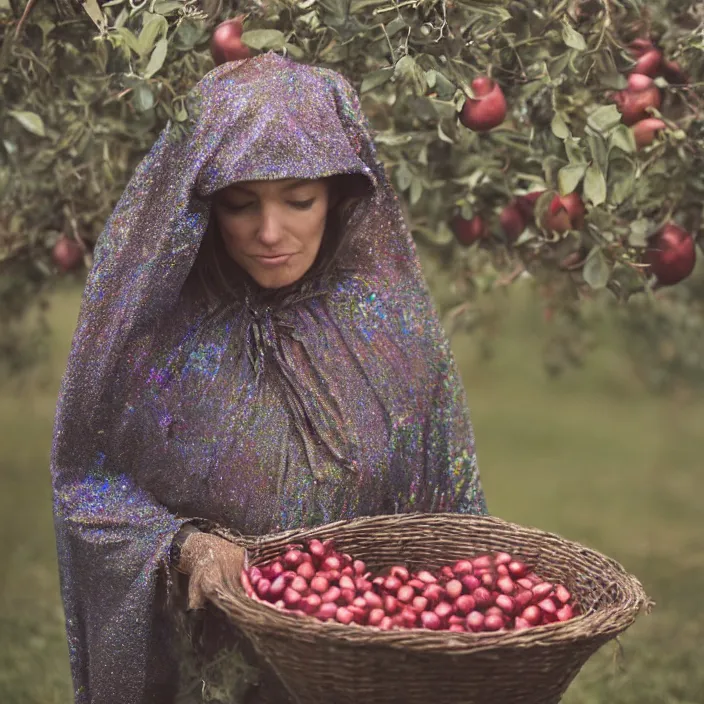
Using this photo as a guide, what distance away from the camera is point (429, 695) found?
2.19m

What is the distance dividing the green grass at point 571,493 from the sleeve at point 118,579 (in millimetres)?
1095

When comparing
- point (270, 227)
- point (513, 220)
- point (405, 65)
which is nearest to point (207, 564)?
point (270, 227)

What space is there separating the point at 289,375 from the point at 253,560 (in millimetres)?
451

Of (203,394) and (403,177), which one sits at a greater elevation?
(403,177)

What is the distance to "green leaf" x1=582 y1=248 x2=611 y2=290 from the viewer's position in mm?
3154

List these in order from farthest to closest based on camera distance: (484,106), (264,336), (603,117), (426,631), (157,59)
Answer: (484,106), (603,117), (264,336), (157,59), (426,631)

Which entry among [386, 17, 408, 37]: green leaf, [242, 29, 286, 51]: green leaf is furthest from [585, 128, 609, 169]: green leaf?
[242, 29, 286, 51]: green leaf

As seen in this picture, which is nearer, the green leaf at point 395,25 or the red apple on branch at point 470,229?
the green leaf at point 395,25

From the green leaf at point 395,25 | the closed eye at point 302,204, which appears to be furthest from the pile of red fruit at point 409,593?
the green leaf at point 395,25

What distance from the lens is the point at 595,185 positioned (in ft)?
9.73

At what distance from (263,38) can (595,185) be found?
2.62 feet

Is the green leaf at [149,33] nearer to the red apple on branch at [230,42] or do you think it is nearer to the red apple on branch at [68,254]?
the red apple on branch at [230,42]

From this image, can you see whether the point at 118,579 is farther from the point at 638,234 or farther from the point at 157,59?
the point at 638,234

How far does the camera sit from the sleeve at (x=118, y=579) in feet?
8.57
